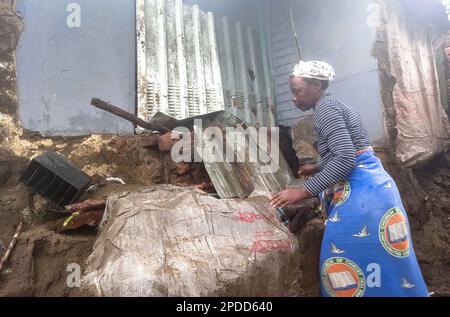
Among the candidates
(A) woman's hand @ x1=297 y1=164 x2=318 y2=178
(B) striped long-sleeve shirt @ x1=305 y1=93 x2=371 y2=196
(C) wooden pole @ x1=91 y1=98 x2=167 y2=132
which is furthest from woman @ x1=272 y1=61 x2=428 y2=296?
(C) wooden pole @ x1=91 y1=98 x2=167 y2=132

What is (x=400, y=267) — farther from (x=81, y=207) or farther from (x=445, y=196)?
(x=445, y=196)

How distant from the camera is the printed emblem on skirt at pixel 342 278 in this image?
196cm

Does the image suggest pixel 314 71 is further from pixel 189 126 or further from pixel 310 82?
pixel 189 126

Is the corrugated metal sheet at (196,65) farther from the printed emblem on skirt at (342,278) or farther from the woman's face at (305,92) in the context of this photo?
the printed emblem on skirt at (342,278)

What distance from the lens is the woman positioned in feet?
6.35

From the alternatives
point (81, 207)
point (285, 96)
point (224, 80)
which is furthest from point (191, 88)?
point (81, 207)

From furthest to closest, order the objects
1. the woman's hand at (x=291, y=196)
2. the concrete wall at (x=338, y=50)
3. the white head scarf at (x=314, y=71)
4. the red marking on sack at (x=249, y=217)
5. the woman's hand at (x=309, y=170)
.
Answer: the concrete wall at (x=338, y=50), the woman's hand at (x=309, y=170), the white head scarf at (x=314, y=71), the red marking on sack at (x=249, y=217), the woman's hand at (x=291, y=196)

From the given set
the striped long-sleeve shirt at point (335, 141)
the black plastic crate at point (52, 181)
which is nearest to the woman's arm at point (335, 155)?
the striped long-sleeve shirt at point (335, 141)

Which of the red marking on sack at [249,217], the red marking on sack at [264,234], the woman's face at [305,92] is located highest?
the woman's face at [305,92]

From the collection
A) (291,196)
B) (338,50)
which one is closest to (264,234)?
(291,196)

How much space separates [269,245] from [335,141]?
745mm

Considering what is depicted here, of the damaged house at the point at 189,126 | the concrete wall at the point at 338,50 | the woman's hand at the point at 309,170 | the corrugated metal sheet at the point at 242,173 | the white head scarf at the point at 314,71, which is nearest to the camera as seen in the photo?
the damaged house at the point at 189,126

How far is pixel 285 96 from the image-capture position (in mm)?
5488
